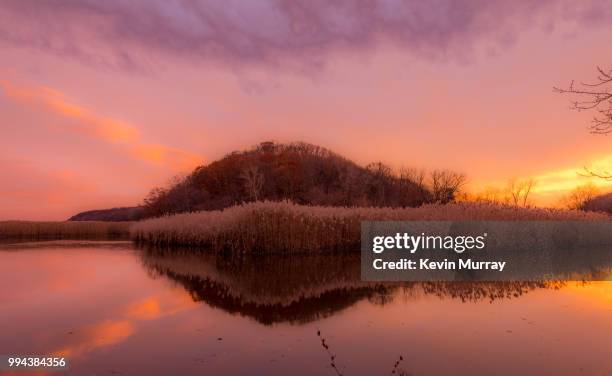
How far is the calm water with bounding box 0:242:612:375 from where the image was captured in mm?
4008

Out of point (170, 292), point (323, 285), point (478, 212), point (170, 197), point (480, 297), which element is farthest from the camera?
point (170, 197)

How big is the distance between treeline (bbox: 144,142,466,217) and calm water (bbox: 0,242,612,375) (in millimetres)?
34322

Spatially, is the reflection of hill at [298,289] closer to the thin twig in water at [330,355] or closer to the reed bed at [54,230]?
the thin twig in water at [330,355]

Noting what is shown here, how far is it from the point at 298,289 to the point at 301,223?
7.59 m

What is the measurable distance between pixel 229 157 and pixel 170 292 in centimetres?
5565

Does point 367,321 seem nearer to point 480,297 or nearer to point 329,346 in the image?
point 329,346

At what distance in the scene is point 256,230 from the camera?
1584 centimetres

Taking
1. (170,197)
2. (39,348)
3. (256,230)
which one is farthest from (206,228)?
(170,197)

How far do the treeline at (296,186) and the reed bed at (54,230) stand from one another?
7.55m

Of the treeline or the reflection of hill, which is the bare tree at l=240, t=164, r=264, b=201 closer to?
the treeline

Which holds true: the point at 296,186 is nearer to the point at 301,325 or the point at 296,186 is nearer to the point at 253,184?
the point at 253,184

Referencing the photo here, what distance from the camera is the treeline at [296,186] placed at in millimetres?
46938

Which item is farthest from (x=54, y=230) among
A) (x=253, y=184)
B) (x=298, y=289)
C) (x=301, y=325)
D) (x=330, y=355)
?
(x=330, y=355)

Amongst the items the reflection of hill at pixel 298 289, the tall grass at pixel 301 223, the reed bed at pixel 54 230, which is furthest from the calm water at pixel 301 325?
the reed bed at pixel 54 230
